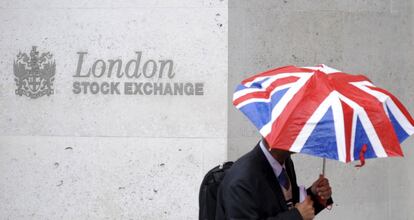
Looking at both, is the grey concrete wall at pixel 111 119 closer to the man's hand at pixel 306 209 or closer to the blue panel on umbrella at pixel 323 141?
the man's hand at pixel 306 209

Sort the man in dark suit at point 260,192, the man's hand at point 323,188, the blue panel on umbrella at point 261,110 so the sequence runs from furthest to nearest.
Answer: the man's hand at point 323,188, the man in dark suit at point 260,192, the blue panel on umbrella at point 261,110

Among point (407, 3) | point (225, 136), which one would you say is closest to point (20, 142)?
point (225, 136)

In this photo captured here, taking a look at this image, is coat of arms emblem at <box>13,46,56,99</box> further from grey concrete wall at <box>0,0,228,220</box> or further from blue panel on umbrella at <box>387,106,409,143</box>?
blue panel on umbrella at <box>387,106,409,143</box>

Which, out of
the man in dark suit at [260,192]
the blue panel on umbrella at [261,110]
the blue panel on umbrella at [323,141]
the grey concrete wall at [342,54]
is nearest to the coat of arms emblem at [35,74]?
the grey concrete wall at [342,54]

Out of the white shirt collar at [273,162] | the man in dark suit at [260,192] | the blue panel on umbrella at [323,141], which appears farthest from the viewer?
the white shirt collar at [273,162]

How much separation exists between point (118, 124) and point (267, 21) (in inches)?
67.1

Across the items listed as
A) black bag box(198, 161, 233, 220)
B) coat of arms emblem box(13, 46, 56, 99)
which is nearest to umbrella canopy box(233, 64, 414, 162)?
black bag box(198, 161, 233, 220)

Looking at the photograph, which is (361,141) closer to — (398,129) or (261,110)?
(398,129)

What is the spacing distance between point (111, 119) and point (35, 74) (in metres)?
0.85

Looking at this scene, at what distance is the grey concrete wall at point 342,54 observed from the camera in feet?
18.6

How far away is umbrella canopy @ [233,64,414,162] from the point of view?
2518 mm

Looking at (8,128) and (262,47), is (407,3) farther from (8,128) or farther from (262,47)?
(8,128)

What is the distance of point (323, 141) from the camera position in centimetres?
252

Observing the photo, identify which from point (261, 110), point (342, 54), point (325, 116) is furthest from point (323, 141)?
point (342, 54)
